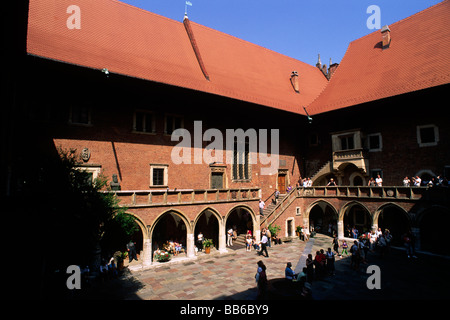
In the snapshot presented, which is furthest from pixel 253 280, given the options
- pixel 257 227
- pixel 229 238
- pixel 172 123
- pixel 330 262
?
pixel 172 123

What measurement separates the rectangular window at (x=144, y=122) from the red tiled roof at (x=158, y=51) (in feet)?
9.58

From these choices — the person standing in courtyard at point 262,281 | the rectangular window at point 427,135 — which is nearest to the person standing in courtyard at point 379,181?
the rectangular window at point 427,135

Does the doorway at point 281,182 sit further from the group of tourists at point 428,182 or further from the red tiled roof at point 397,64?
the group of tourists at point 428,182

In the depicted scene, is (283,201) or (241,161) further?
(241,161)

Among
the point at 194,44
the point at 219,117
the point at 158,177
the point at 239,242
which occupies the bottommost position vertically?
the point at 239,242

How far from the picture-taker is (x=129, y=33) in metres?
17.9

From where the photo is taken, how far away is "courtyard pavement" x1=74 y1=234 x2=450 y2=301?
10492mm

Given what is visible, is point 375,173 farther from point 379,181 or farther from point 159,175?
point 159,175

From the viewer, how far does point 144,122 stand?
17172 millimetres

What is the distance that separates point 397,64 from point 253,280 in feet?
64.8

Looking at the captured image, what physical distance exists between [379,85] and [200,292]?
19333mm

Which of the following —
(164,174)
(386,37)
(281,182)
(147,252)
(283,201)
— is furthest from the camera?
(281,182)

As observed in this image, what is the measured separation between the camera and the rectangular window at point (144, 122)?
17.0 metres
